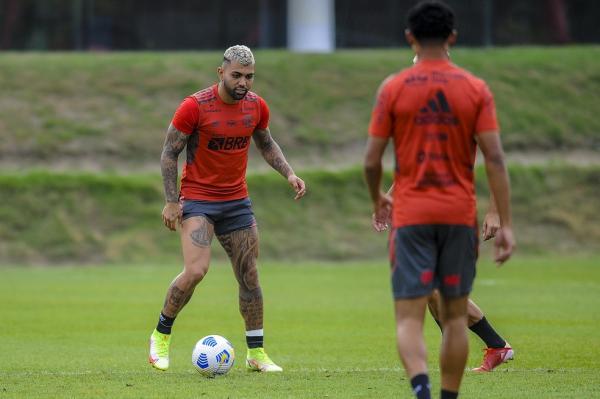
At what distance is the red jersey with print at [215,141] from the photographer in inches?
417

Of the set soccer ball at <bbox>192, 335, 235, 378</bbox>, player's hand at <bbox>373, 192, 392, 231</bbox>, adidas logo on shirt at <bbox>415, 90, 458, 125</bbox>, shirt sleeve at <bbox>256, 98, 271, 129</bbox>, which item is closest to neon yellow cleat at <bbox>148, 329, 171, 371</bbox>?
soccer ball at <bbox>192, 335, 235, 378</bbox>

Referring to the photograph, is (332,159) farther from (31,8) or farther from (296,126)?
(31,8)

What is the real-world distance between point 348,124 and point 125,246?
8.18 metres

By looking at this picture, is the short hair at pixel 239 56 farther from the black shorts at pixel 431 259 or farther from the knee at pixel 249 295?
the black shorts at pixel 431 259

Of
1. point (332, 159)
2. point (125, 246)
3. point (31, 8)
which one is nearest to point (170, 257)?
point (125, 246)

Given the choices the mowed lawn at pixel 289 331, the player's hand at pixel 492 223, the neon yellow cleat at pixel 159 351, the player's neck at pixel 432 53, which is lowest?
the mowed lawn at pixel 289 331

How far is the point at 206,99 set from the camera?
10625 mm

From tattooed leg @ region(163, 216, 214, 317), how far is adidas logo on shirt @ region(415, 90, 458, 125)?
365 cm

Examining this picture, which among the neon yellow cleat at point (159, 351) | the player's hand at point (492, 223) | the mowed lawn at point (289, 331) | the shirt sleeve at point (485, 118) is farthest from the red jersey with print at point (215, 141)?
the shirt sleeve at point (485, 118)

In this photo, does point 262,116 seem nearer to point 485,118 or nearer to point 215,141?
point 215,141

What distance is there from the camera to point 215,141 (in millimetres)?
10688

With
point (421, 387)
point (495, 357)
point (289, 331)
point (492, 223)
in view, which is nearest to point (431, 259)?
point (421, 387)

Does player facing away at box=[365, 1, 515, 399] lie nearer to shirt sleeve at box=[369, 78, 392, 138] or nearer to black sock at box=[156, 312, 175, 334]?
shirt sleeve at box=[369, 78, 392, 138]

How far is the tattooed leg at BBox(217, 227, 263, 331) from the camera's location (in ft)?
35.7
